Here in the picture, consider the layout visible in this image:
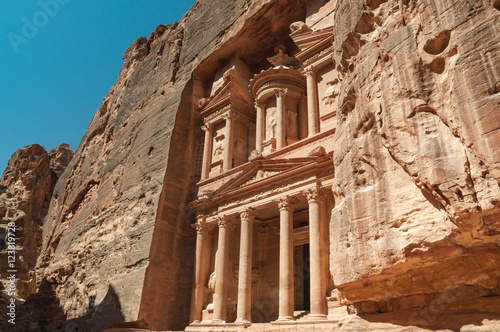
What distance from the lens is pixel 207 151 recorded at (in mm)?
20000

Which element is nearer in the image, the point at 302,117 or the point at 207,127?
the point at 302,117

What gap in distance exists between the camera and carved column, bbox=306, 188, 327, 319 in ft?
40.3

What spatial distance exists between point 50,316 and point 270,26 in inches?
717

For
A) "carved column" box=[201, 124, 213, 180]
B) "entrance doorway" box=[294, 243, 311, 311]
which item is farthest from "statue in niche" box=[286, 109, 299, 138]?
"entrance doorway" box=[294, 243, 311, 311]

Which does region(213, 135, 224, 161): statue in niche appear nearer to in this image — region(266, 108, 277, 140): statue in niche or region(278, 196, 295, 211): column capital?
region(266, 108, 277, 140): statue in niche

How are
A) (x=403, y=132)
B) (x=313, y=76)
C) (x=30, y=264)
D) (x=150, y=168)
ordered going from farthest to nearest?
(x=30, y=264), (x=150, y=168), (x=313, y=76), (x=403, y=132)

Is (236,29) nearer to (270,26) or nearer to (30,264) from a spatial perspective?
(270,26)

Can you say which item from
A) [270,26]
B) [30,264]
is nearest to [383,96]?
[270,26]

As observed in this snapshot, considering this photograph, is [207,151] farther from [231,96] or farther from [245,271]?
[245,271]

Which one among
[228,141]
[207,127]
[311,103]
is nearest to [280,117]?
[311,103]

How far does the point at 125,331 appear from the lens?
49.4ft

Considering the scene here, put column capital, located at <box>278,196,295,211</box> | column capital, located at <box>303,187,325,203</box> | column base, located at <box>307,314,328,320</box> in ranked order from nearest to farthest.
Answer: column base, located at <box>307,314,328,320</box> < column capital, located at <box>303,187,325,203</box> < column capital, located at <box>278,196,295,211</box>

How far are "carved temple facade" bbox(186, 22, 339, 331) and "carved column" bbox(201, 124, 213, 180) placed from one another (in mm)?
54

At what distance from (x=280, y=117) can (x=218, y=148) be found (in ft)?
13.3
